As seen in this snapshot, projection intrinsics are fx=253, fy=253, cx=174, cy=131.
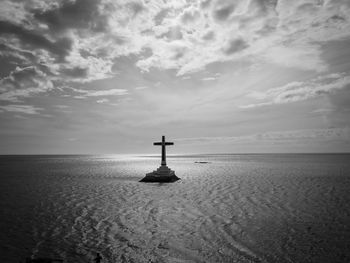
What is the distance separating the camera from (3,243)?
13836 millimetres

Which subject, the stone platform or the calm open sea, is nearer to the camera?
the calm open sea

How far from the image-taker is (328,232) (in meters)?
15.5

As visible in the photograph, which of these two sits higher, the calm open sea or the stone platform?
the stone platform

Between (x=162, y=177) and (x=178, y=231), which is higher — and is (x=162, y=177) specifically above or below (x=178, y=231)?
above

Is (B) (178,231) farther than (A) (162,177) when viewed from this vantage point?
No

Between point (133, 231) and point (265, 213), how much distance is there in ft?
37.4

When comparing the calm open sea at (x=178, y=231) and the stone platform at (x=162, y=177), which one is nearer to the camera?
the calm open sea at (x=178, y=231)

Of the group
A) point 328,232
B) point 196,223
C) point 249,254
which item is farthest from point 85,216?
point 328,232

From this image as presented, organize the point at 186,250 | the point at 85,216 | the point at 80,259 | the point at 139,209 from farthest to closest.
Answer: the point at 139,209, the point at 85,216, the point at 186,250, the point at 80,259

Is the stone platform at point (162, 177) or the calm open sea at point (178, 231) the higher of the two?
the stone platform at point (162, 177)

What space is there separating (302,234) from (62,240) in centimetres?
1399

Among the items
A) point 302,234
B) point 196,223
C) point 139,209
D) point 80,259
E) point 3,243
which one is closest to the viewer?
point 80,259

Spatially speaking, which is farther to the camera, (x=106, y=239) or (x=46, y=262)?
(x=106, y=239)

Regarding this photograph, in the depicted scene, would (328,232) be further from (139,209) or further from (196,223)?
(139,209)
